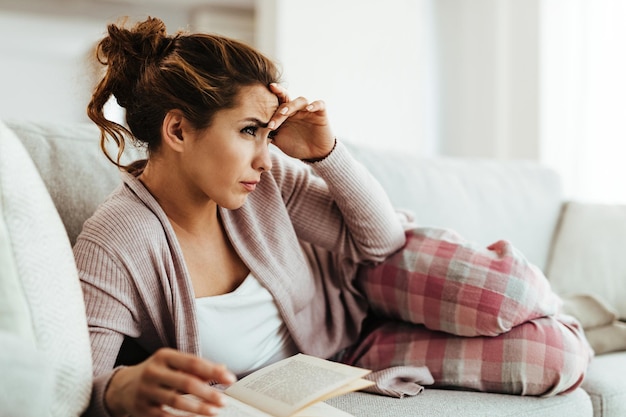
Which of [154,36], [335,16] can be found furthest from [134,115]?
[335,16]

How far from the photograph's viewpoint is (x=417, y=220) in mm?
1873

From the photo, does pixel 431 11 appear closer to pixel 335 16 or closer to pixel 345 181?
pixel 335 16

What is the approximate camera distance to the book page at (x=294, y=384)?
92 cm

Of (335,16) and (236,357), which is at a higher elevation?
(335,16)

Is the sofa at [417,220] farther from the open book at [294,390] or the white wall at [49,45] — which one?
Result: the white wall at [49,45]

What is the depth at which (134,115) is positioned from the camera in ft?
4.06

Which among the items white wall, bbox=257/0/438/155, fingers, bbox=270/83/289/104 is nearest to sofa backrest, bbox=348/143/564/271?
fingers, bbox=270/83/289/104

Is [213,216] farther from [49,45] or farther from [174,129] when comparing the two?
[49,45]

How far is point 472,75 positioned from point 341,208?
2.70 meters

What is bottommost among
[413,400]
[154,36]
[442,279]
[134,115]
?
[413,400]

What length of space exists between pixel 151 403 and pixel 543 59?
3.01 metres

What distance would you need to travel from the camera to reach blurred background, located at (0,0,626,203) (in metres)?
3.04

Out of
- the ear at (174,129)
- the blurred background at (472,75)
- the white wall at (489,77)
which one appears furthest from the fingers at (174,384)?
the white wall at (489,77)

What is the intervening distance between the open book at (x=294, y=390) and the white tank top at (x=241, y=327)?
0.58 ft
